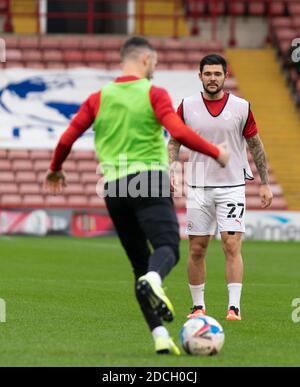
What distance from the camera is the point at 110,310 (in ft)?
38.0

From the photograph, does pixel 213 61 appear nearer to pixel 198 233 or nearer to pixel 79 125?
pixel 198 233

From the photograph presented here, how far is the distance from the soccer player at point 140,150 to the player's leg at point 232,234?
281 centimetres

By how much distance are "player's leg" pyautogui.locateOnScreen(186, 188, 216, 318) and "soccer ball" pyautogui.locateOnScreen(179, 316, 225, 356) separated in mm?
2645

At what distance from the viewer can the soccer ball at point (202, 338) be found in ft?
27.1

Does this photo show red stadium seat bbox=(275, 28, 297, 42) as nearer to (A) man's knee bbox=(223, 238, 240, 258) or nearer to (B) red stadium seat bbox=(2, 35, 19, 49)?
(B) red stadium seat bbox=(2, 35, 19, 49)

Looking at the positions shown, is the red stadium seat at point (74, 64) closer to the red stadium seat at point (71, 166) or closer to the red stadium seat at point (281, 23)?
the red stadium seat at point (71, 166)

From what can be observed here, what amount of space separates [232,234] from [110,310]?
142 centimetres

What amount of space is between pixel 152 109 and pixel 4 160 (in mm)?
21198

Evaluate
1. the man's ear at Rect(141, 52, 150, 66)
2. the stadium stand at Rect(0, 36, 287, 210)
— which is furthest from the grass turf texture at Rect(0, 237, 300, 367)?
the stadium stand at Rect(0, 36, 287, 210)

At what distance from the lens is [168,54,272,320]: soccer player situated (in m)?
11.0

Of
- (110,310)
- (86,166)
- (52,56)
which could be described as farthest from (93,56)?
(110,310)

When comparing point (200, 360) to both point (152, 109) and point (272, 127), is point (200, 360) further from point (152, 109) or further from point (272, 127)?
point (272, 127)

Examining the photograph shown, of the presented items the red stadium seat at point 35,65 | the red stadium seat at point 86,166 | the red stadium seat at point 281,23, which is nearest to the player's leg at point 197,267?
the red stadium seat at point 86,166

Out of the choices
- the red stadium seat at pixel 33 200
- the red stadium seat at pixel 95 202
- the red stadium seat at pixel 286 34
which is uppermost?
the red stadium seat at pixel 286 34
